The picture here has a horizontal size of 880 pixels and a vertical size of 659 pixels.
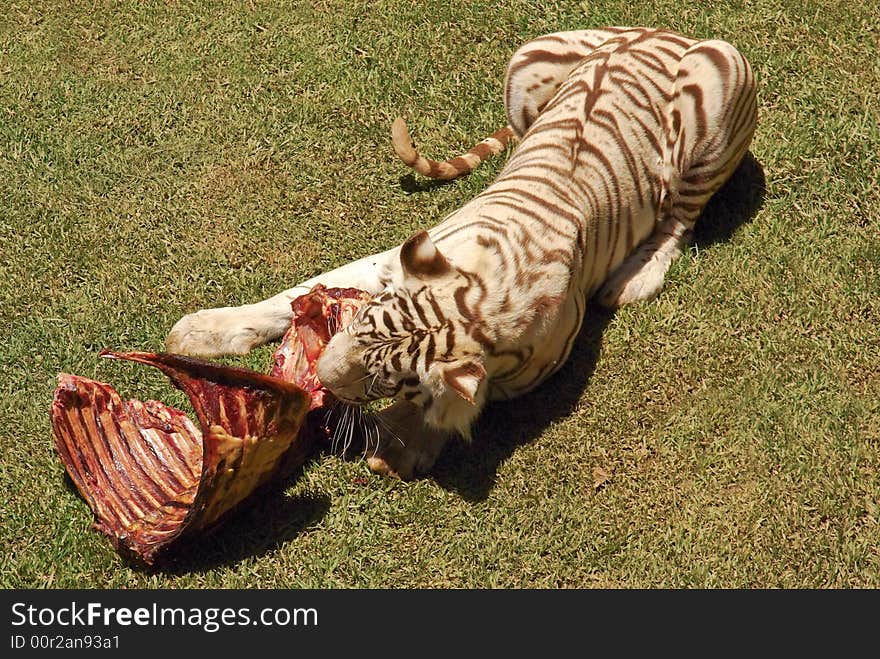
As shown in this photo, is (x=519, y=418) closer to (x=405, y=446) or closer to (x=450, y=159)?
(x=405, y=446)

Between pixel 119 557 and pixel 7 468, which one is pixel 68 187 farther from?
pixel 119 557

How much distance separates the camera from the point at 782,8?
6.23 metres

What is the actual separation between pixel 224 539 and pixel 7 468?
3.40 feet

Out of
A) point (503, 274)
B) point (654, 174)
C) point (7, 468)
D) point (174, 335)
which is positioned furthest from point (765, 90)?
point (7, 468)

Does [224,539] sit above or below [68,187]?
below

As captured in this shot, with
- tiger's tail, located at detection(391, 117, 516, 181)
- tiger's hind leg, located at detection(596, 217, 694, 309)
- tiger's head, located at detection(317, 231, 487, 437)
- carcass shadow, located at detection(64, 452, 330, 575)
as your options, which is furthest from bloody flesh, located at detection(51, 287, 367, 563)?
tiger's hind leg, located at detection(596, 217, 694, 309)

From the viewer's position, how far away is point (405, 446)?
4680 mm

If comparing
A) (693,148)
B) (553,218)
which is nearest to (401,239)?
(553,218)

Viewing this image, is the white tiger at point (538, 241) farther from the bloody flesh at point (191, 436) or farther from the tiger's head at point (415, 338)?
the bloody flesh at point (191, 436)

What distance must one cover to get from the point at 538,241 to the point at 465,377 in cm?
74

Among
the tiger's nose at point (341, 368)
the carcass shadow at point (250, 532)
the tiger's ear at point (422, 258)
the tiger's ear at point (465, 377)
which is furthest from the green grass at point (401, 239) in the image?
the tiger's ear at point (422, 258)

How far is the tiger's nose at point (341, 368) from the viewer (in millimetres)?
4262

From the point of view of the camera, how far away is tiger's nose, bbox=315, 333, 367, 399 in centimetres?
426

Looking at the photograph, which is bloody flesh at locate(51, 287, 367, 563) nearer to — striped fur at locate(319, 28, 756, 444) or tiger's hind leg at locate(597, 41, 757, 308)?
striped fur at locate(319, 28, 756, 444)
